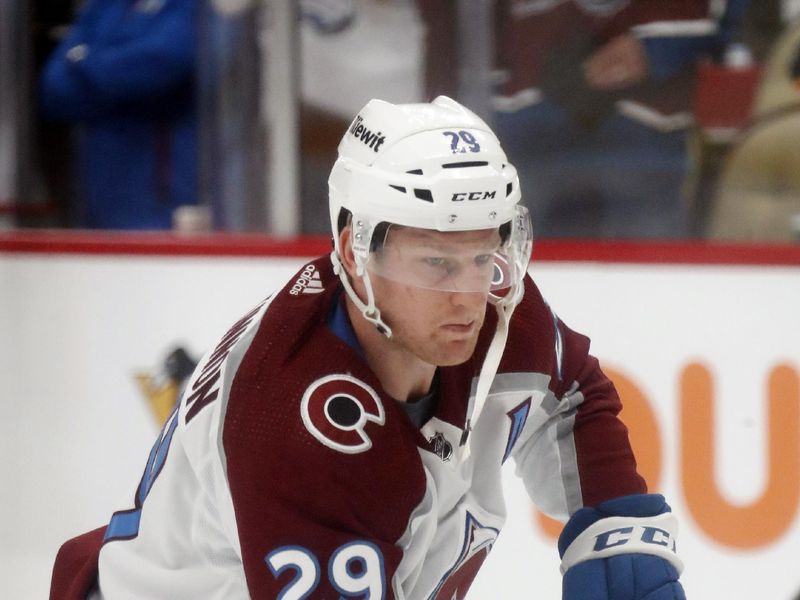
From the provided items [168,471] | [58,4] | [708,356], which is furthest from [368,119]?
[58,4]

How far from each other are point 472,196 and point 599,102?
107cm

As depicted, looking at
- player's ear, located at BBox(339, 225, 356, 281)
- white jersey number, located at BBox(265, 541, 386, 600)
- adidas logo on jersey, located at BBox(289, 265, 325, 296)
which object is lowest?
white jersey number, located at BBox(265, 541, 386, 600)

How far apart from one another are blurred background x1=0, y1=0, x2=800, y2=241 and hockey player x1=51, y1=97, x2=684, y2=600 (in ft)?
2.70

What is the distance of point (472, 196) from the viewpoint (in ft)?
4.46

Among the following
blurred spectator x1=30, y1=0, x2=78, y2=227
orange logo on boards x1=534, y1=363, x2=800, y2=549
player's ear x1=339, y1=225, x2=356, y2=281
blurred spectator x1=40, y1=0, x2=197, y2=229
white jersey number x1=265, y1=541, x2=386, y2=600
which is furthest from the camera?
blurred spectator x1=30, y1=0, x2=78, y2=227

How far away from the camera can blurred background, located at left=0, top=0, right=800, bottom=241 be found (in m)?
2.32

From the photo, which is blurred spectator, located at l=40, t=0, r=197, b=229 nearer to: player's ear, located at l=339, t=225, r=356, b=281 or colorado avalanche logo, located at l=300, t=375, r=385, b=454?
player's ear, located at l=339, t=225, r=356, b=281

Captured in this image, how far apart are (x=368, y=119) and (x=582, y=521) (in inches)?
20.0

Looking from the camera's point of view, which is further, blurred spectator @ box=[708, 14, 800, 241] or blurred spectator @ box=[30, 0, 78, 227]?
blurred spectator @ box=[30, 0, 78, 227]

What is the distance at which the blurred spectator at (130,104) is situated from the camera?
2.78 m

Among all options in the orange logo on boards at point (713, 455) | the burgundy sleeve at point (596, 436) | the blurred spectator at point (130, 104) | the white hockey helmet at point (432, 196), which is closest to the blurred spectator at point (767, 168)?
the orange logo on boards at point (713, 455)

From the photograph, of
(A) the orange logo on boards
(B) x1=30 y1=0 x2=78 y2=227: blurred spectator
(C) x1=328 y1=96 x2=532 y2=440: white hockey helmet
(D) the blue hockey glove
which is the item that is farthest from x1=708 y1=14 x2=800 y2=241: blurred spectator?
(B) x1=30 y1=0 x2=78 y2=227: blurred spectator

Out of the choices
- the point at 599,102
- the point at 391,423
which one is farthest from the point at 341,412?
the point at 599,102

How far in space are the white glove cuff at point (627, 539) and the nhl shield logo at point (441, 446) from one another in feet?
0.65
